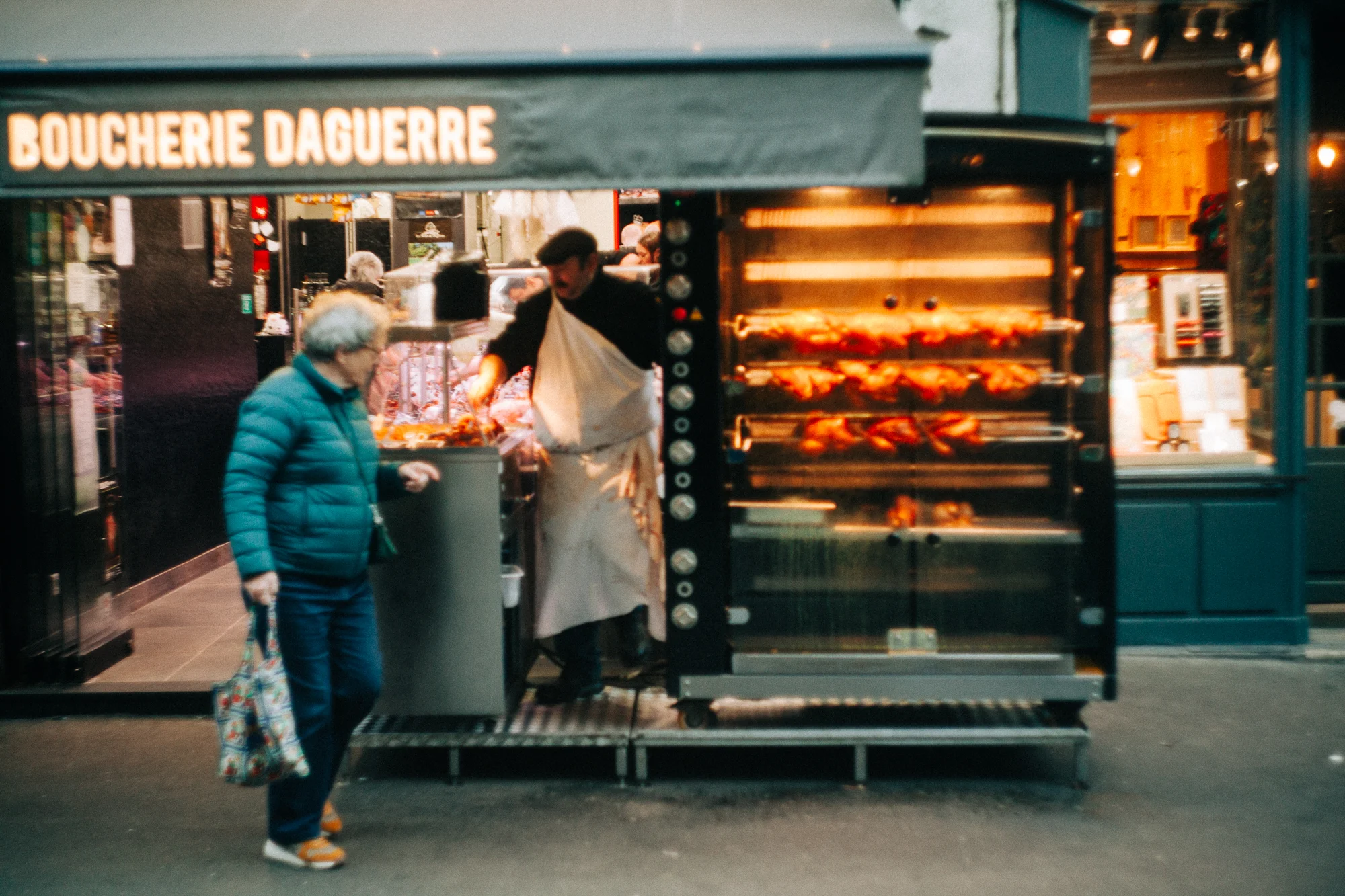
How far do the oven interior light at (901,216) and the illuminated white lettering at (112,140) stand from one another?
220 cm

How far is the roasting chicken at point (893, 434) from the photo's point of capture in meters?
5.03

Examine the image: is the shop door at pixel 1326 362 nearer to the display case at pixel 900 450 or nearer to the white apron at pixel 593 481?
the display case at pixel 900 450

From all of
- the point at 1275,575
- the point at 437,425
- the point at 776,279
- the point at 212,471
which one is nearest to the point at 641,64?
the point at 776,279

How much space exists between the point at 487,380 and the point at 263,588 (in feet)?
5.40

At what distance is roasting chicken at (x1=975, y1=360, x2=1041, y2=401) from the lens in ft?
16.4

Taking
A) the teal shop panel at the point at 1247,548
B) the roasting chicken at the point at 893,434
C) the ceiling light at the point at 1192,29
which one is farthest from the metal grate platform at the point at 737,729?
the ceiling light at the point at 1192,29

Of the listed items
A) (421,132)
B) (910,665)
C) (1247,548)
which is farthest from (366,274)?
(1247,548)

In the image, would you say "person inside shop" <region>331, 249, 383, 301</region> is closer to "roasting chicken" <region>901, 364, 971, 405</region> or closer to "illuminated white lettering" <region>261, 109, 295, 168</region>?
"illuminated white lettering" <region>261, 109, 295, 168</region>

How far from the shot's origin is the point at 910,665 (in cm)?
498

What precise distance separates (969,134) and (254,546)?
2.86 meters

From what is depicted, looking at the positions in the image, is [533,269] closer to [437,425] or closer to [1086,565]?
[437,425]

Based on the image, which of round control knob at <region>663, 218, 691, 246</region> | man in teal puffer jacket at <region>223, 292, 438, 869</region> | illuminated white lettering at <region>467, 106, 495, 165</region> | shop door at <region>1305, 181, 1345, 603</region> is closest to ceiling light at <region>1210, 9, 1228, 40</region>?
shop door at <region>1305, 181, 1345, 603</region>

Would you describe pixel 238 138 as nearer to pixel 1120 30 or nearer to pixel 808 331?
pixel 808 331

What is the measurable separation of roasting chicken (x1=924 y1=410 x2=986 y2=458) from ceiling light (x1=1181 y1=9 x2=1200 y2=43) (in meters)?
3.05
